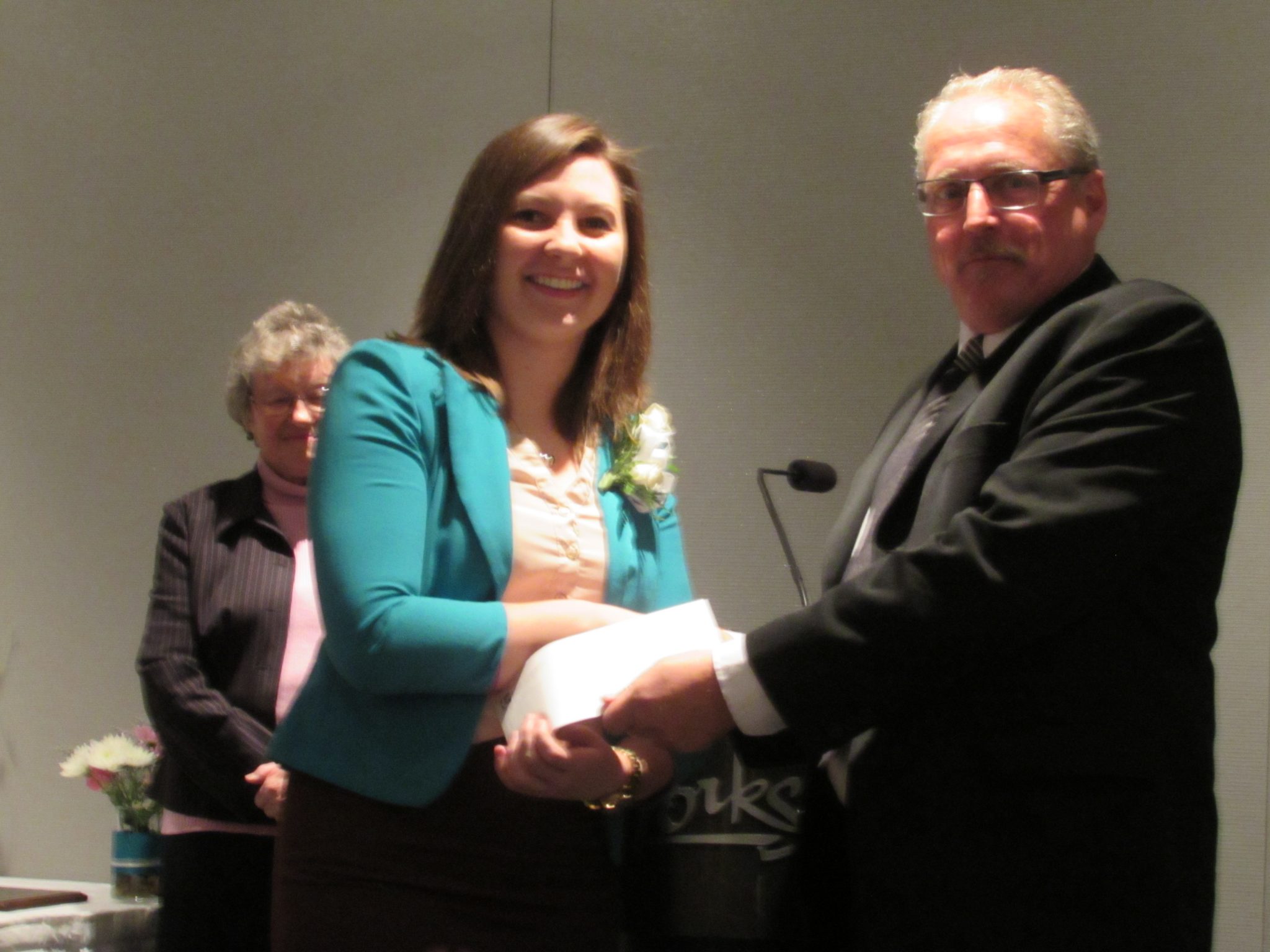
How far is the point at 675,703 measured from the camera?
141 cm

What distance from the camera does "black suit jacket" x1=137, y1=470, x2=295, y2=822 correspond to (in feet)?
7.55

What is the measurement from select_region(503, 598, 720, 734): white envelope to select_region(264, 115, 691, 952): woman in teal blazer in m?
0.03

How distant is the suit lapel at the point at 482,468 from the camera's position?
1.45 meters

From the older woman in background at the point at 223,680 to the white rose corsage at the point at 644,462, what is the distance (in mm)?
922

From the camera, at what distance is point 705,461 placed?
300 cm

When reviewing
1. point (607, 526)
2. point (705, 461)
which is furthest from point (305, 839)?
point (705, 461)

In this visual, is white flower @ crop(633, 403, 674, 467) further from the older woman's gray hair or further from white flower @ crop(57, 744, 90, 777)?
white flower @ crop(57, 744, 90, 777)

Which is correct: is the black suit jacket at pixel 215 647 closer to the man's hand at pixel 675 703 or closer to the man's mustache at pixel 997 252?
the man's hand at pixel 675 703

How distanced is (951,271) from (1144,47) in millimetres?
1549

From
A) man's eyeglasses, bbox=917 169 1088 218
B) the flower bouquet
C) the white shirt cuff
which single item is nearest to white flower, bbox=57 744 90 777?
the flower bouquet

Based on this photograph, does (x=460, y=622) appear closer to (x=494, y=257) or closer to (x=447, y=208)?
(x=494, y=257)

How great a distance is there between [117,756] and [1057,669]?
231 cm

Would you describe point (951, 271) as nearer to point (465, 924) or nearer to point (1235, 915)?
point (465, 924)

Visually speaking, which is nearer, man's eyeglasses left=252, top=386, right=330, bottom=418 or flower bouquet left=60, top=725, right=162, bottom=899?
man's eyeglasses left=252, top=386, right=330, bottom=418
